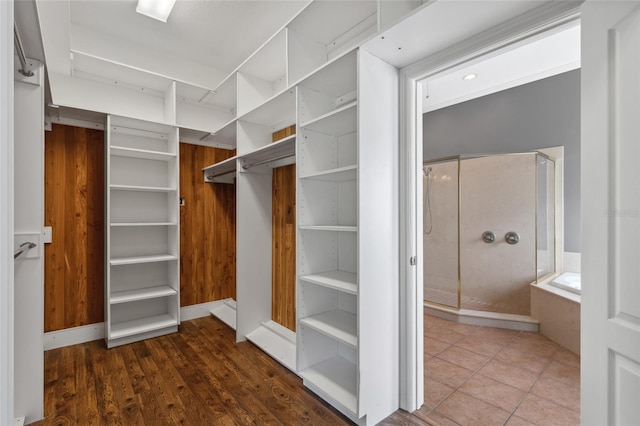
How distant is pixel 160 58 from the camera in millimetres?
3027

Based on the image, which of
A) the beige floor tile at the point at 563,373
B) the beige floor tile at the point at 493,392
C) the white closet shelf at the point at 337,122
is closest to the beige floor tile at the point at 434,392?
the beige floor tile at the point at 493,392

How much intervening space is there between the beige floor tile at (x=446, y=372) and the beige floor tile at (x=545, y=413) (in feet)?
1.24

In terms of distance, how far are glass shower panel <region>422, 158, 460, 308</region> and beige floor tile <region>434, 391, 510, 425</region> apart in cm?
162

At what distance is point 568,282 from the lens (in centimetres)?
282

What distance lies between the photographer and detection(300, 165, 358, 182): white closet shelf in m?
1.74

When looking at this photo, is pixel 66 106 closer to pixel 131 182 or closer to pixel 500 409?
pixel 131 182

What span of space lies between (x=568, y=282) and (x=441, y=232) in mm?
1283

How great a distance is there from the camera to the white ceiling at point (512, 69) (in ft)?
8.64

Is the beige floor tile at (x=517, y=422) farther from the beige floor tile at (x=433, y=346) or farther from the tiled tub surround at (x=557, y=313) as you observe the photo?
the tiled tub surround at (x=557, y=313)

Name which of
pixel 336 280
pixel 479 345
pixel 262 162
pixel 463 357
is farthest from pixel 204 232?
pixel 479 345

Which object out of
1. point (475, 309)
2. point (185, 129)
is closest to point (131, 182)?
point (185, 129)

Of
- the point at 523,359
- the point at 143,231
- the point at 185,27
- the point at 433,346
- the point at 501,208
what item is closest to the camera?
the point at 523,359

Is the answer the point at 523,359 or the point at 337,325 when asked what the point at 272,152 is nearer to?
the point at 337,325
